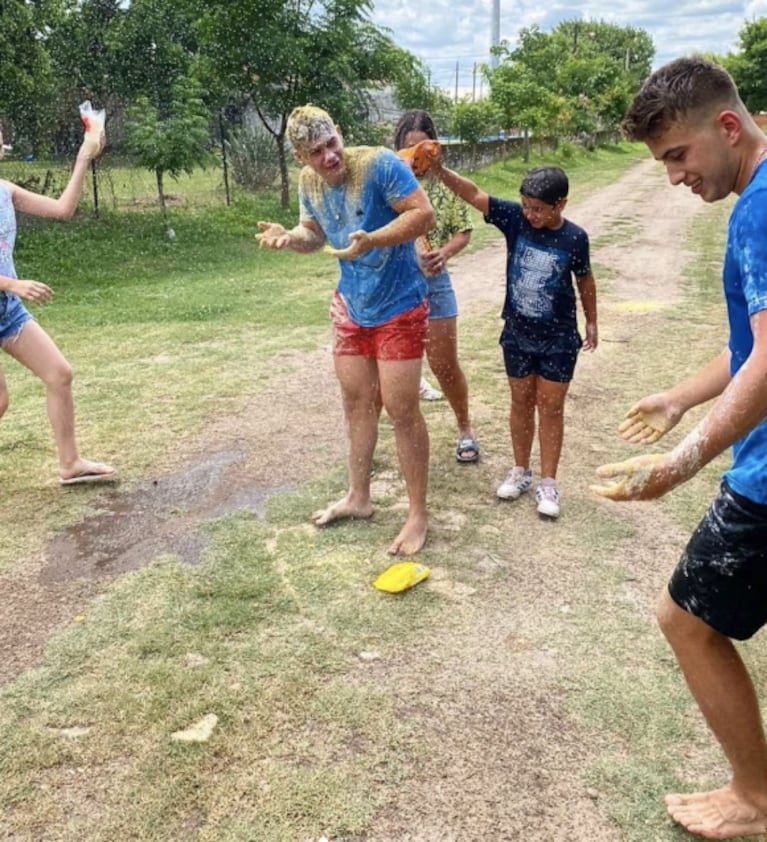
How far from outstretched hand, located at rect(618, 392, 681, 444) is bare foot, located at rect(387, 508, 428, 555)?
1.49 meters

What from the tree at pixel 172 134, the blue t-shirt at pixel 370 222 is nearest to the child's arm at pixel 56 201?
the blue t-shirt at pixel 370 222

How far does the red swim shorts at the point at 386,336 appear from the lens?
340 centimetres

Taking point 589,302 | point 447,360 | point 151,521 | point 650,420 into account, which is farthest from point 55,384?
point 650,420

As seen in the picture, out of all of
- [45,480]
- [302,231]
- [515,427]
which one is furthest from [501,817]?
[45,480]

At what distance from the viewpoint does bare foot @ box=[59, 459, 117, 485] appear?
4.24 metres

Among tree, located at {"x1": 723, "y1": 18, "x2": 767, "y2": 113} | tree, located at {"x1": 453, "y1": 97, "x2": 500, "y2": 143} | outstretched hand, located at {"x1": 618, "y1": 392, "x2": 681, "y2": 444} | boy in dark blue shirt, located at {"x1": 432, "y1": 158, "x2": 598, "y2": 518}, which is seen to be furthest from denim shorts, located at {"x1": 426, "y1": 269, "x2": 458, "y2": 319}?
tree, located at {"x1": 723, "y1": 18, "x2": 767, "y2": 113}

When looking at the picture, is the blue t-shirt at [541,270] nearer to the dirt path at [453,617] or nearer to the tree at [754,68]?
the dirt path at [453,617]

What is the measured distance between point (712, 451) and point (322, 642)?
5.49ft

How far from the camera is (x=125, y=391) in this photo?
5.76 m

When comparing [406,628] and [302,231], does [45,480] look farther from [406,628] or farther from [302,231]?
[406,628]

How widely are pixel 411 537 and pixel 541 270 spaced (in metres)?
1.32

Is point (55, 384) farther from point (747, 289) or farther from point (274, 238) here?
point (747, 289)

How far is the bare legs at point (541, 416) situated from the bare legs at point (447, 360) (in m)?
0.54

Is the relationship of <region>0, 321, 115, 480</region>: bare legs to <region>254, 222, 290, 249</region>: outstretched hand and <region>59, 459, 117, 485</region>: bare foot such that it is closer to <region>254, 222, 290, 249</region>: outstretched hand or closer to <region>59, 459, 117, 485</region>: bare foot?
<region>59, 459, 117, 485</region>: bare foot
